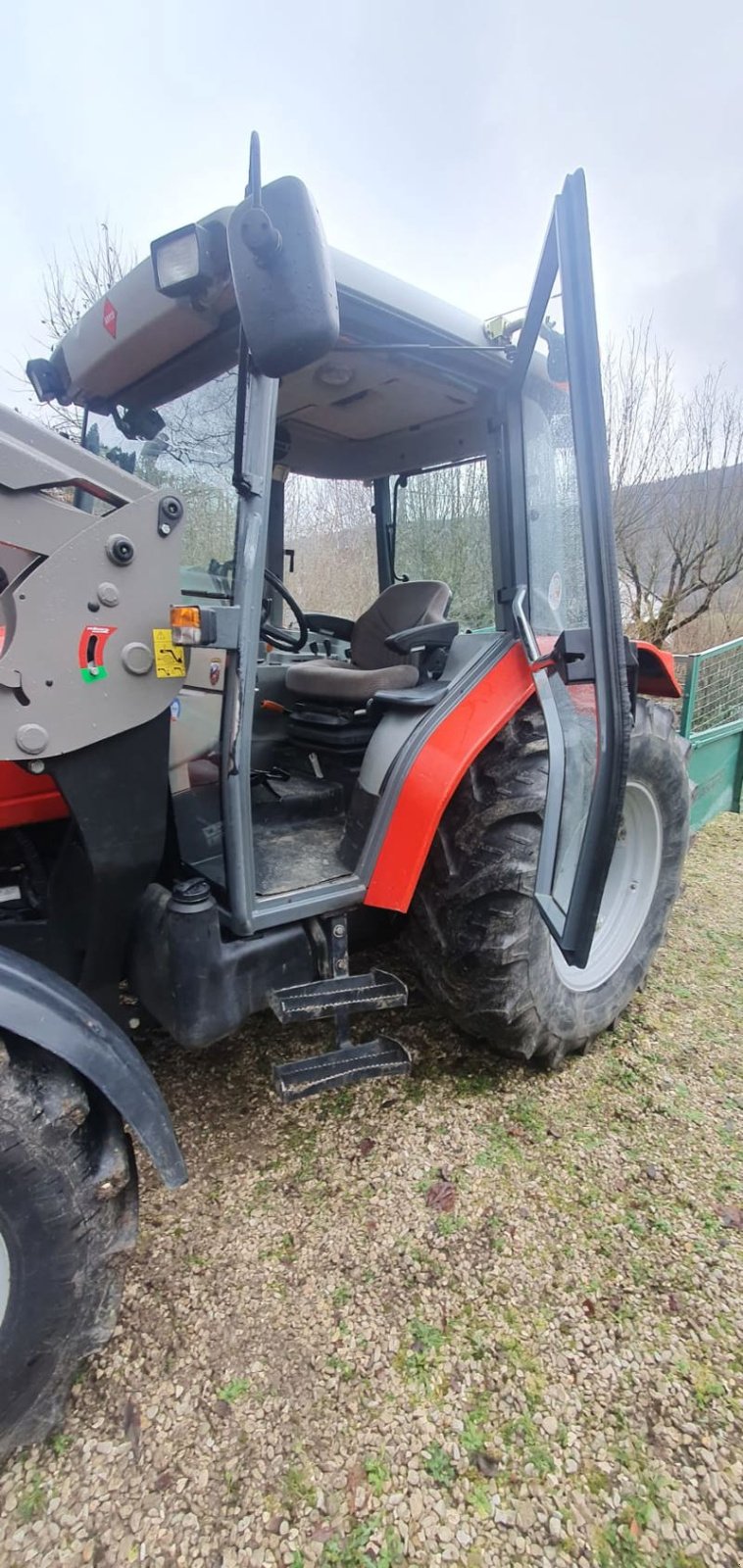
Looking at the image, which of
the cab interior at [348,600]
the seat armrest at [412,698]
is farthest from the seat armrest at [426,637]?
the seat armrest at [412,698]

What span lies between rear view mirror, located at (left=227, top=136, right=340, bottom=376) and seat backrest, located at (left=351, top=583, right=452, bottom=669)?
1364 millimetres

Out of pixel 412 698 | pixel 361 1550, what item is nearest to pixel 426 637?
pixel 412 698

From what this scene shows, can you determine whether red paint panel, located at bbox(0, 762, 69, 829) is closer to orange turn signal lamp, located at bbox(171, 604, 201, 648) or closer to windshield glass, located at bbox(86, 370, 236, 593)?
orange turn signal lamp, located at bbox(171, 604, 201, 648)

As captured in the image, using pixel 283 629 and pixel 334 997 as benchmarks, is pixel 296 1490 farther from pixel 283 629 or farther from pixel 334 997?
pixel 283 629

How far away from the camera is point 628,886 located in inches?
104

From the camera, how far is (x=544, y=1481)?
1272 mm

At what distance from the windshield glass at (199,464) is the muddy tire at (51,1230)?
113 centimetres

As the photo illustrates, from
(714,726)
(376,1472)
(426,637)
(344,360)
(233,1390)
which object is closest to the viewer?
(376,1472)

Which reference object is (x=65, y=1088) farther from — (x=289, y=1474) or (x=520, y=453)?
(x=520, y=453)

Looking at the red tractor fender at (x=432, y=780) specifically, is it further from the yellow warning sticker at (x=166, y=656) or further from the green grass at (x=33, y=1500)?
the green grass at (x=33, y=1500)

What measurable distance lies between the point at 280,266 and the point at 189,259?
310mm

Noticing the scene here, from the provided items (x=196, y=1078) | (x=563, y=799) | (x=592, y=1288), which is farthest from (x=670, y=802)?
(x=196, y=1078)

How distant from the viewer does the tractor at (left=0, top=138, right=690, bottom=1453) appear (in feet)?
4.18

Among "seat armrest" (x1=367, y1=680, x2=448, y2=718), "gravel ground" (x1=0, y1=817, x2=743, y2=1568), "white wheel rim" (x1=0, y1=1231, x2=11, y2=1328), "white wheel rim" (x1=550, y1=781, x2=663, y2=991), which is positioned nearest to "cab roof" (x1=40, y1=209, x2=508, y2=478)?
"seat armrest" (x1=367, y1=680, x2=448, y2=718)
